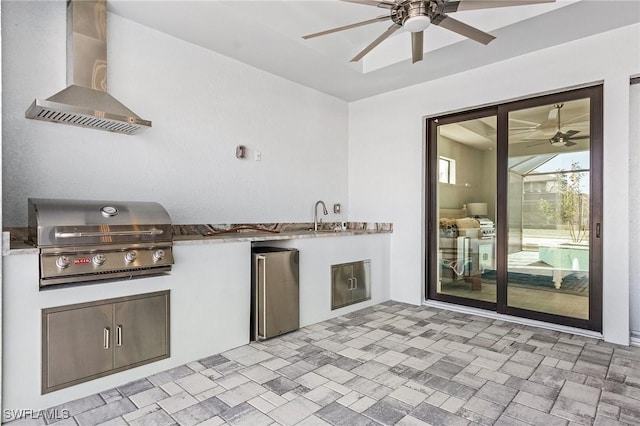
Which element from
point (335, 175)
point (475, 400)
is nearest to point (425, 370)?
point (475, 400)

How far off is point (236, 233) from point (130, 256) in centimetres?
132

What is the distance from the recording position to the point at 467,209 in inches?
174

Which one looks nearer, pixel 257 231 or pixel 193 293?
pixel 193 293

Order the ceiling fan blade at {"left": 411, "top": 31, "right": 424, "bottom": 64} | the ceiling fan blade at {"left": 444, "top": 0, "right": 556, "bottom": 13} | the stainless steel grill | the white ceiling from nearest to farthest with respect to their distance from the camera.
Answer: the stainless steel grill
the ceiling fan blade at {"left": 444, "top": 0, "right": 556, "bottom": 13}
the ceiling fan blade at {"left": 411, "top": 31, "right": 424, "bottom": 64}
the white ceiling

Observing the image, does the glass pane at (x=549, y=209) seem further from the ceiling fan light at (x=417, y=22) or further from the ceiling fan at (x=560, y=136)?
the ceiling fan light at (x=417, y=22)

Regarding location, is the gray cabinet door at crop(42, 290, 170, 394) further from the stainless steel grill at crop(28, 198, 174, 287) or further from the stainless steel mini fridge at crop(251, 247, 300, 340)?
the stainless steel mini fridge at crop(251, 247, 300, 340)

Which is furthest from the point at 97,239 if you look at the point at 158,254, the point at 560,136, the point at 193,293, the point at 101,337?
the point at 560,136

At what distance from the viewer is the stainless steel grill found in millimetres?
2166

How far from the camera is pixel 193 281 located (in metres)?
2.85

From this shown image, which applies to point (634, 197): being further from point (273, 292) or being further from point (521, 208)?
point (273, 292)

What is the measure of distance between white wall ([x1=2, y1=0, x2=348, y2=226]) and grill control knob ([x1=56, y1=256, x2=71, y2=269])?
805 mm

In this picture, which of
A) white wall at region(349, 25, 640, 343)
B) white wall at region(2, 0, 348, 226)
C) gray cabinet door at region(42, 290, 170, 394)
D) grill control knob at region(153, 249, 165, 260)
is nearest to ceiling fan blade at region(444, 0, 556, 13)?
white wall at region(349, 25, 640, 343)

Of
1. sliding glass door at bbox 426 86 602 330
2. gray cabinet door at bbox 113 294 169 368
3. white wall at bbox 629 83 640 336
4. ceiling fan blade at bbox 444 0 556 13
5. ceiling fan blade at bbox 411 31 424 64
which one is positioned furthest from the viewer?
sliding glass door at bbox 426 86 602 330

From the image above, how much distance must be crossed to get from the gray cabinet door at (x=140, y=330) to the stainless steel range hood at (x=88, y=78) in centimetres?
137
